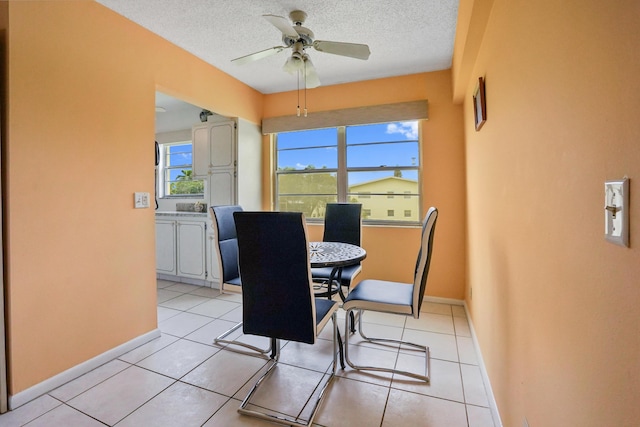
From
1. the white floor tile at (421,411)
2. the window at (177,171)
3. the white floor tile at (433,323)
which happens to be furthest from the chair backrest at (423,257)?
the window at (177,171)

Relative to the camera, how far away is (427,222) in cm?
183

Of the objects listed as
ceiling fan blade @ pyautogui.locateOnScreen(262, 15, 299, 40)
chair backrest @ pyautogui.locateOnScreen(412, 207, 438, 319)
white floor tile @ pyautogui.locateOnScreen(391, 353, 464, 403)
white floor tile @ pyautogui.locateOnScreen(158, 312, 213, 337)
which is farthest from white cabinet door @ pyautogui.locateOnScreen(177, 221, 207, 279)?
chair backrest @ pyautogui.locateOnScreen(412, 207, 438, 319)

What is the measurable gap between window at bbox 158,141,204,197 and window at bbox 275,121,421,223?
162 cm

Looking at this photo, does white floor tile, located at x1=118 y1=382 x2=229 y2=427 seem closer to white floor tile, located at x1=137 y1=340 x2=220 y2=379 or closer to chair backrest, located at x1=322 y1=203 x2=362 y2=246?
white floor tile, located at x1=137 y1=340 x2=220 y2=379

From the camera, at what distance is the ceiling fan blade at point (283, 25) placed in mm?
1854

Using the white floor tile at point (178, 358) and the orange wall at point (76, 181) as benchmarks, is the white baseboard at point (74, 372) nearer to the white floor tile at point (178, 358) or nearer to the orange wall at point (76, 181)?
the orange wall at point (76, 181)

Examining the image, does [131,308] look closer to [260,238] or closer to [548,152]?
[260,238]

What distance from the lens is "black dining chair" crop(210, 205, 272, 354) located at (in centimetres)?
241

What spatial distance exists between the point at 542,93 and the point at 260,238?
1.31 meters

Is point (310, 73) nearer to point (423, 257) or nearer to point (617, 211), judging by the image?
point (423, 257)

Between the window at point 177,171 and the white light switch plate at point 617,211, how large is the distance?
4.76 metres

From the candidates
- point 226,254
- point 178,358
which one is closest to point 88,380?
point 178,358

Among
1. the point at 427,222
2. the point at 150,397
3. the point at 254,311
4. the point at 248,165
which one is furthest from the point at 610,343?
the point at 248,165

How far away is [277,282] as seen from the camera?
1.59 meters
